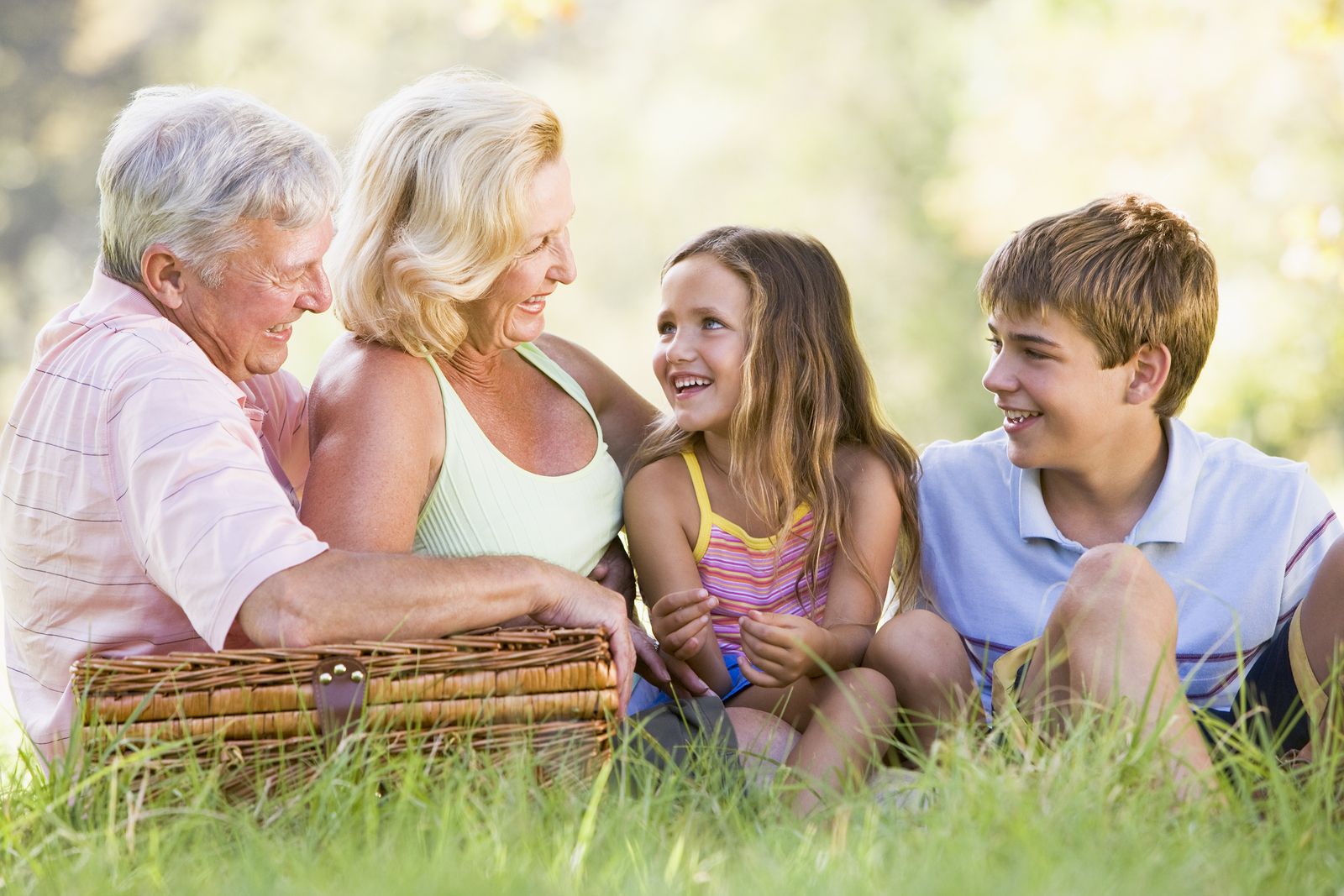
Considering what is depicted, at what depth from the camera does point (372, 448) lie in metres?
2.47

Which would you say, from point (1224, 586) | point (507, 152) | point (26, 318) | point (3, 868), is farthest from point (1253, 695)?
point (26, 318)

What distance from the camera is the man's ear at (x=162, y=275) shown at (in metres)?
2.33

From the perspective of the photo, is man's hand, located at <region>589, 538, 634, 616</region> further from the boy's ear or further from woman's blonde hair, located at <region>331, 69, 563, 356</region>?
the boy's ear

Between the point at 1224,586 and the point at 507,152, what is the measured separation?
1644 mm

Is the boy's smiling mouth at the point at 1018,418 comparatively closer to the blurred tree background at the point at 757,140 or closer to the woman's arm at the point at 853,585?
the woman's arm at the point at 853,585

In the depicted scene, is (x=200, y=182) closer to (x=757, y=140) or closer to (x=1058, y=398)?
(x=1058, y=398)

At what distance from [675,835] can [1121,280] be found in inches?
59.0

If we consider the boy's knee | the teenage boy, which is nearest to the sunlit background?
the teenage boy

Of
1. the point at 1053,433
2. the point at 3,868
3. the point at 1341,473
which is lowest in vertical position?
the point at 1341,473

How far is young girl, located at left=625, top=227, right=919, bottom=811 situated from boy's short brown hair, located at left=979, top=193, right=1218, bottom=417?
0.40 meters

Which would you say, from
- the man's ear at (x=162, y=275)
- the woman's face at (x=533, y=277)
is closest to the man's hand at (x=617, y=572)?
the woman's face at (x=533, y=277)

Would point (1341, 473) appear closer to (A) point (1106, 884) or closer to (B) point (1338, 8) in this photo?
(B) point (1338, 8)

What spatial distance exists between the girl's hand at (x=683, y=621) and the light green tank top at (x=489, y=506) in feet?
0.73

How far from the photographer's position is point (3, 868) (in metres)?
1.93
